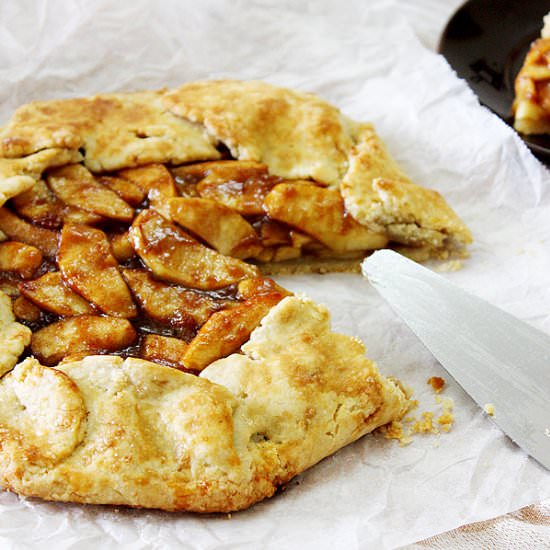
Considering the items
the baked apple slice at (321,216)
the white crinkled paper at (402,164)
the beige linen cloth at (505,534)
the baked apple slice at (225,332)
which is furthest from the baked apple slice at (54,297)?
the beige linen cloth at (505,534)

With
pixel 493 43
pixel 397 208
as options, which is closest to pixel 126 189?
pixel 397 208

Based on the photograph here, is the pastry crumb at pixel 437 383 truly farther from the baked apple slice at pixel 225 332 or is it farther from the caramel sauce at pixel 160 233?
the caramel sauce at pixel 160 233

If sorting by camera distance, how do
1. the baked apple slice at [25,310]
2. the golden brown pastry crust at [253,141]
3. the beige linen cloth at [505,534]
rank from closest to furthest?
1. the beige linen cloth at [505,534]
2. the baked apple slice at [25,310]
3. the golden brown pastry crust at [253,141]

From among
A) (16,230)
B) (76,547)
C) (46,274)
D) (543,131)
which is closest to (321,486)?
(76,547)

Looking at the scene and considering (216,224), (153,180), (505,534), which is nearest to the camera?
(505,534)

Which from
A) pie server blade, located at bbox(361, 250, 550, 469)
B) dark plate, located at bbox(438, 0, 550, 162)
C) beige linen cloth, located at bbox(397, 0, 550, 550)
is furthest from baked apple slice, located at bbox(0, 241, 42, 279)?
dark plate, located at bbox(438, 0, 550, 162)

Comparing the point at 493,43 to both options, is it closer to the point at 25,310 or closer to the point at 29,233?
the point at 29,233

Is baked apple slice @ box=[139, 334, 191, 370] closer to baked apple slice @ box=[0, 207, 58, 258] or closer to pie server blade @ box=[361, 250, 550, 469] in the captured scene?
baked apple slice @ box=[0, 207, 58, 258]
